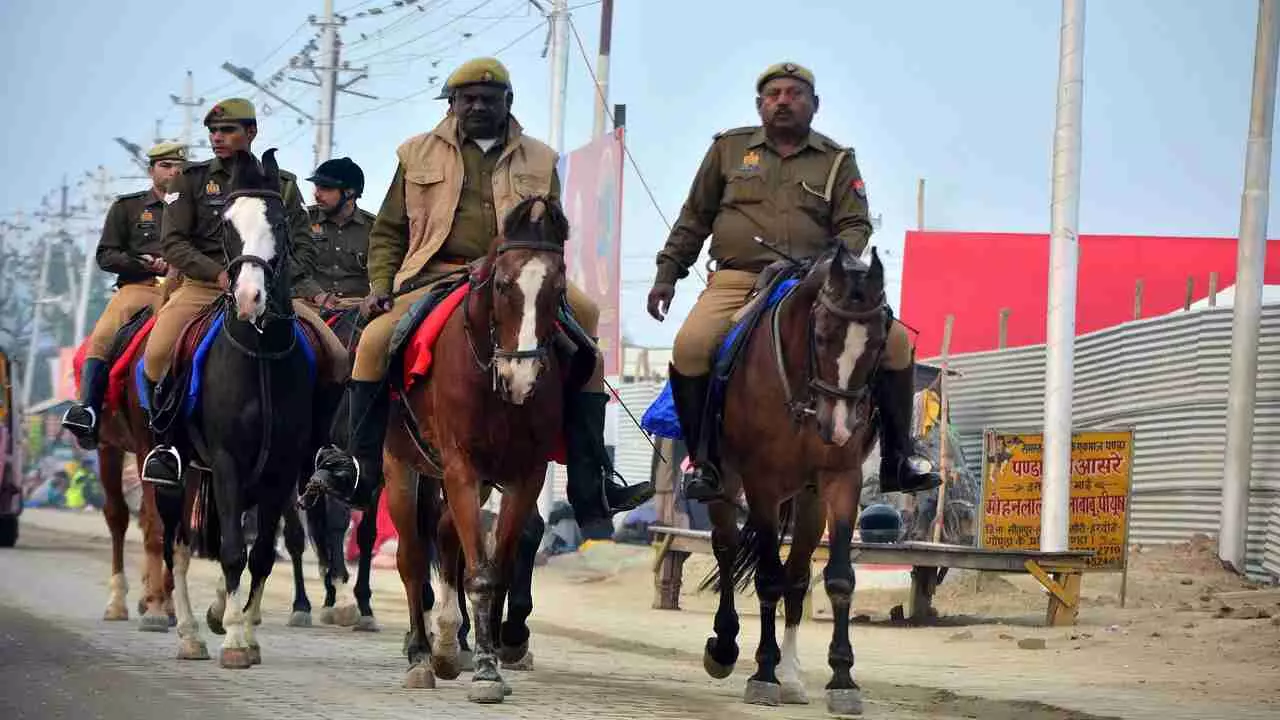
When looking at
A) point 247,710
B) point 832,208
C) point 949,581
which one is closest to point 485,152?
point 832,208

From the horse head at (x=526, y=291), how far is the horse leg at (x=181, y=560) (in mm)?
3427

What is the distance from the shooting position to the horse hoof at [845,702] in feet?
34.2

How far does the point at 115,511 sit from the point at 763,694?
823cm

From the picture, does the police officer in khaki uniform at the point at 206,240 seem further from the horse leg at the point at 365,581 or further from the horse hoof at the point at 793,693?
the horse hoof at the point at 793,693

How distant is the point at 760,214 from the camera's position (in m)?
12.4

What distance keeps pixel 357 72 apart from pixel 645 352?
33.8ft

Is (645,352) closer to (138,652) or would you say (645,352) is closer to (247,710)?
(138,652)

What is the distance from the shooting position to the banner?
27047 mm

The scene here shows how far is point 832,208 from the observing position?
12.4 metres

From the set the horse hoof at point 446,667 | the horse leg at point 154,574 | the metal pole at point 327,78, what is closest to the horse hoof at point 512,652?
the horse hoof at point 446,667

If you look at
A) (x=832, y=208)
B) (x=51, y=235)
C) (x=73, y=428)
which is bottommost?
(x=73, y=428)

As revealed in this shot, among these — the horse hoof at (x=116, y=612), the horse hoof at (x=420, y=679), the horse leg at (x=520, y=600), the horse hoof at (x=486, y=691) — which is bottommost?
the horse hoof at (x=116, y=612)

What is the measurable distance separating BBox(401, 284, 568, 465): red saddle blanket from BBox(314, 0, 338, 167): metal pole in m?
36.5

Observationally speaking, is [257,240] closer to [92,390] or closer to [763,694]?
[763,694]
